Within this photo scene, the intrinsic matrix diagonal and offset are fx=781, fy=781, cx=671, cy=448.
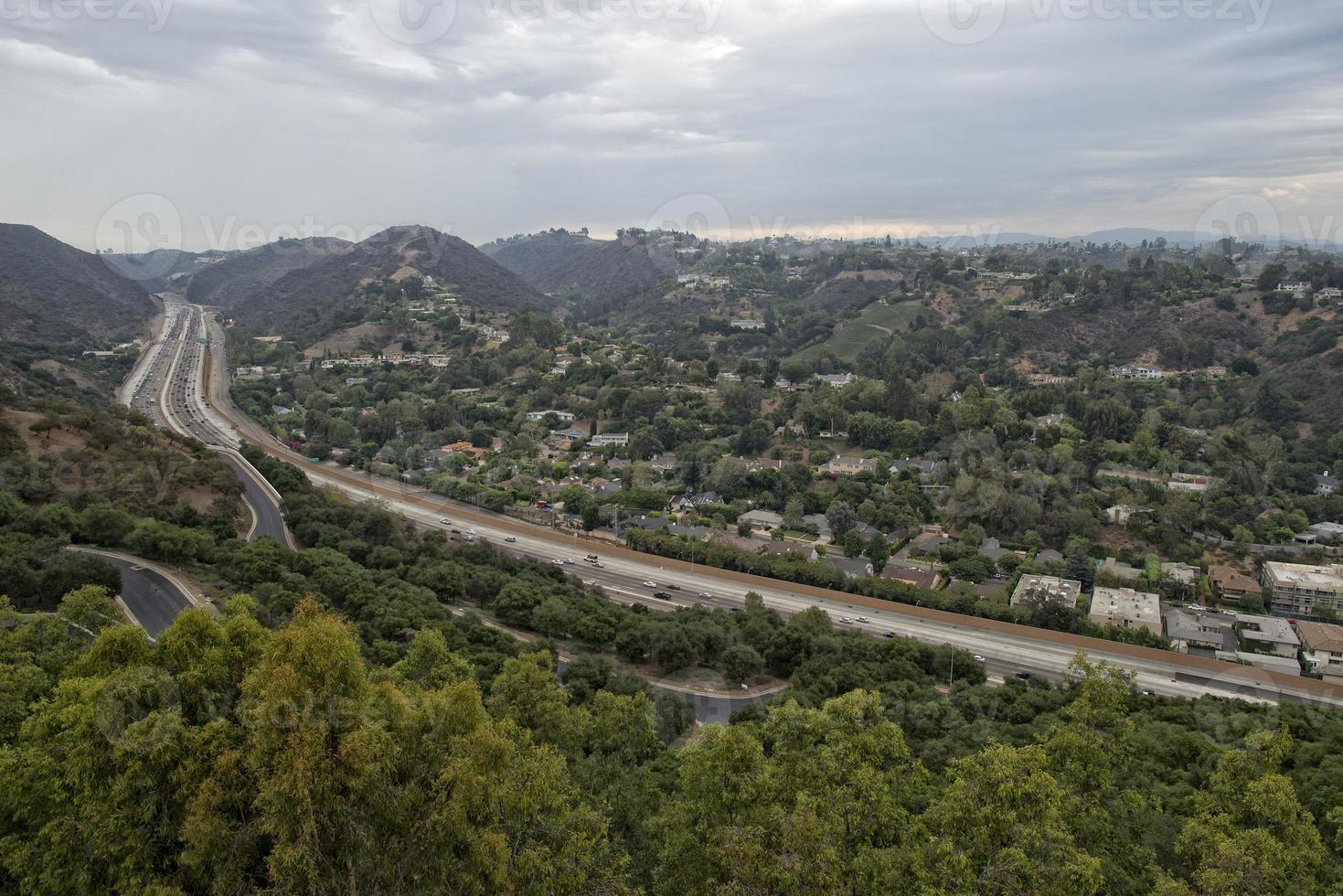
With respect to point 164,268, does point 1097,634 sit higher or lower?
lower

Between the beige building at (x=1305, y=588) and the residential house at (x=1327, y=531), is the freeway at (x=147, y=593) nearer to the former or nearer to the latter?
the beige building at (x=1305, y=588)

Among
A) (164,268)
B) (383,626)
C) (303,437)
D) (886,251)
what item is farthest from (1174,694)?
(164,268)

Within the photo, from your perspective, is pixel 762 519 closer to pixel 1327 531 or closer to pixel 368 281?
pixel 1327 531

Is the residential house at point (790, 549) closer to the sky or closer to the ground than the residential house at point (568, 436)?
closer to the ground

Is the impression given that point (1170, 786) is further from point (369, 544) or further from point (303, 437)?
point (303, 437)

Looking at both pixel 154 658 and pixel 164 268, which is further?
A: pixel 164 268

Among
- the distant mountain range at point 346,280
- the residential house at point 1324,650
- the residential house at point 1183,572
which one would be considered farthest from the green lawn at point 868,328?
the residential house at point 1324,650
